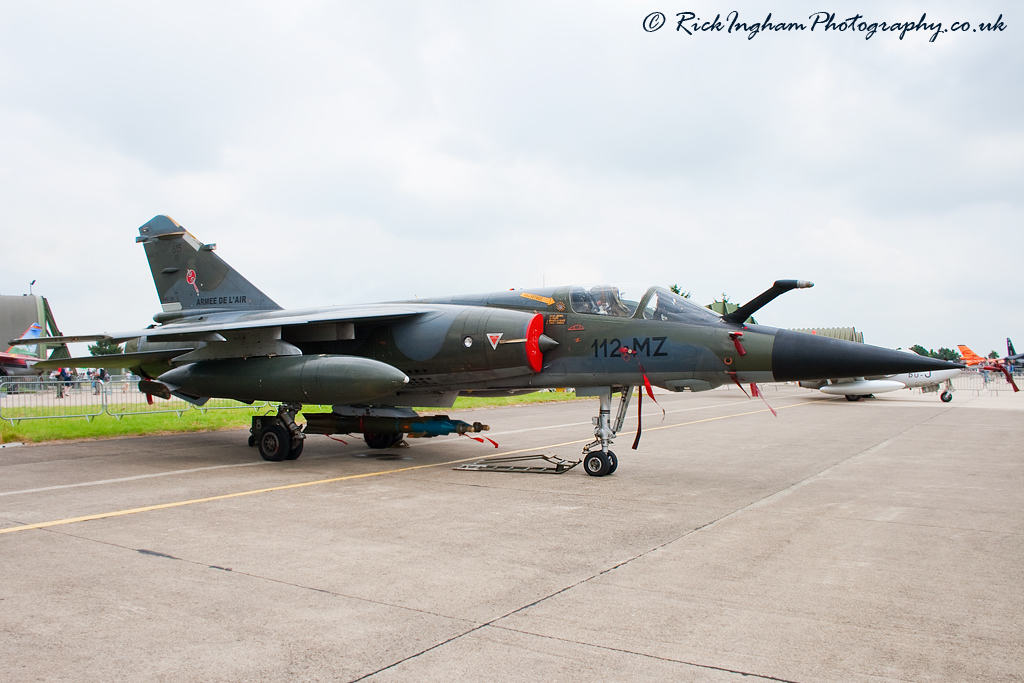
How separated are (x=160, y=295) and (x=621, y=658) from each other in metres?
12.6

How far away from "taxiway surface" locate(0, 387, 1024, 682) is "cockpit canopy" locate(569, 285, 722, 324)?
2015mm

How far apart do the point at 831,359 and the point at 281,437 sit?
7.47 m

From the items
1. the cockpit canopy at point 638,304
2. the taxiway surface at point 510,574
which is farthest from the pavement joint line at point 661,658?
the cockpit canopy at point 638,304

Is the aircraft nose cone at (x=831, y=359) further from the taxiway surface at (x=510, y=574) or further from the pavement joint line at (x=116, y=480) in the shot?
the pavement joint line at (x=116, y=480)

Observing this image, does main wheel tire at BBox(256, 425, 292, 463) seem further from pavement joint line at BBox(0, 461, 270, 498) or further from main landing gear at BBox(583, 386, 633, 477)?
main landing gear at BBox(583, 386, 633, 477)

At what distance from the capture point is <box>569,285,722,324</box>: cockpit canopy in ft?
28.0

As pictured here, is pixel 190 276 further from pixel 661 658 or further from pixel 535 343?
pixel 661 658

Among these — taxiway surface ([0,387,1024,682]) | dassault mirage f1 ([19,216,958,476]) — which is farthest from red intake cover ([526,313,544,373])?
taxiway surface ([0,387,1024,682])

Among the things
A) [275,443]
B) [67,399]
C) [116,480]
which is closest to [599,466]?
[275,443]

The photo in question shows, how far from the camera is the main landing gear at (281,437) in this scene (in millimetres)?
10125

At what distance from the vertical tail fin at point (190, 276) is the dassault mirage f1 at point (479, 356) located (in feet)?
4.06

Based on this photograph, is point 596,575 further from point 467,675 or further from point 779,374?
point 779,374

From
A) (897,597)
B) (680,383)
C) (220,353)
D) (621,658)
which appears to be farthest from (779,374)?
(220,353)

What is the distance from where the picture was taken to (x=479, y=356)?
9234 mm
